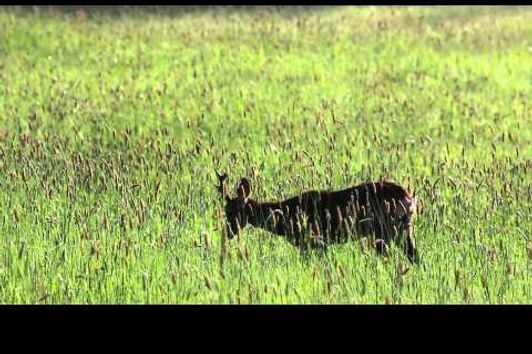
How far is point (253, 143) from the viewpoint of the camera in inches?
405

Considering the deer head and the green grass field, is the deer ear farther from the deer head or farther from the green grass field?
the green grass field

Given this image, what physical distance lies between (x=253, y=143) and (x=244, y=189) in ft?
11.5

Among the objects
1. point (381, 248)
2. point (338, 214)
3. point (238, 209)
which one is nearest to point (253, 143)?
point (238, 209)

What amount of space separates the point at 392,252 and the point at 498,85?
7.22 m

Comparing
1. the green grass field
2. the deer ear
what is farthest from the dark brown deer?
the green grass field

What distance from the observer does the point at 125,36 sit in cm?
1574

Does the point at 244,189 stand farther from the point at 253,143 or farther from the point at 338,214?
the point at 253,143

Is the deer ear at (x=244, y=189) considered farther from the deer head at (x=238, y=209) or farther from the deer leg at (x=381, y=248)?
the deer leg at (x=381, y=248)

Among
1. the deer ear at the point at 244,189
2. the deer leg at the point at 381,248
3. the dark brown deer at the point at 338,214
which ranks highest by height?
the deer ear at the point at 244,189

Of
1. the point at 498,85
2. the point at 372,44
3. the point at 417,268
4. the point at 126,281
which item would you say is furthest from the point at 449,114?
the point at 126,281

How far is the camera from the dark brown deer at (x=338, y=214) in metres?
6.76

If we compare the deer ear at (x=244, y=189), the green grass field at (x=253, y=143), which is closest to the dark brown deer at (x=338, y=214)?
the deer ear at (x=244, y=189)

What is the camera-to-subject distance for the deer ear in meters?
6.79

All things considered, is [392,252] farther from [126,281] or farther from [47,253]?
[47,253]
